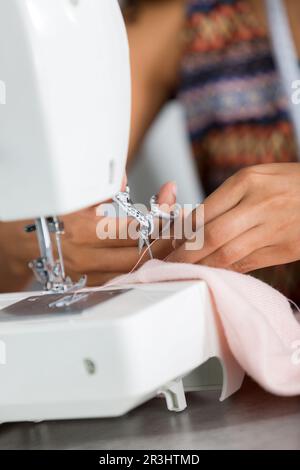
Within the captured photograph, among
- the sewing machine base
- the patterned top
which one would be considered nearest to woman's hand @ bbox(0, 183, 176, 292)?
the sewing machine base

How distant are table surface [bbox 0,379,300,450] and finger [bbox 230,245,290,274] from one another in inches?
5.9

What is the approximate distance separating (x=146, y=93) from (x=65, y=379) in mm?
1338

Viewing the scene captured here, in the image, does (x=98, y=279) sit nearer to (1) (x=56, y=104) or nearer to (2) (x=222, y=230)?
(2) (x=222, y=230)

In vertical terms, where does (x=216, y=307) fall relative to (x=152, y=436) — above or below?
above

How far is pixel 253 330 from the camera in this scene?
1.01m

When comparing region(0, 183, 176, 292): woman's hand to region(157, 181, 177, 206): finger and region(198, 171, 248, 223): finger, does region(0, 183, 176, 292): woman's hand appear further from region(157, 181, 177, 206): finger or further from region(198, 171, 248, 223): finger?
region(198, 171, 248, 223): finger

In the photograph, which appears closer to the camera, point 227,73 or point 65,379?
point 65,379

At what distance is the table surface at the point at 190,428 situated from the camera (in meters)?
0.93

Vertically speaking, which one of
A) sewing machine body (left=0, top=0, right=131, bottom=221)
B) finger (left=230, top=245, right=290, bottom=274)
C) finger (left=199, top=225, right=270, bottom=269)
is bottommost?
finger (left=230, top=245, right=290, bottom=274)

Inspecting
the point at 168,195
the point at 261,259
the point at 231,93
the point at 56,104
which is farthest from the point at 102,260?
the point at 231,93

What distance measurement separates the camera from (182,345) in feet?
3.17

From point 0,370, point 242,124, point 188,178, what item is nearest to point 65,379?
point 0,370

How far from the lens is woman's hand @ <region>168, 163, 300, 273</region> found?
109 centimetres

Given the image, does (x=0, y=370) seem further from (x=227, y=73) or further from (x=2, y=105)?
(x=227, y=73)
